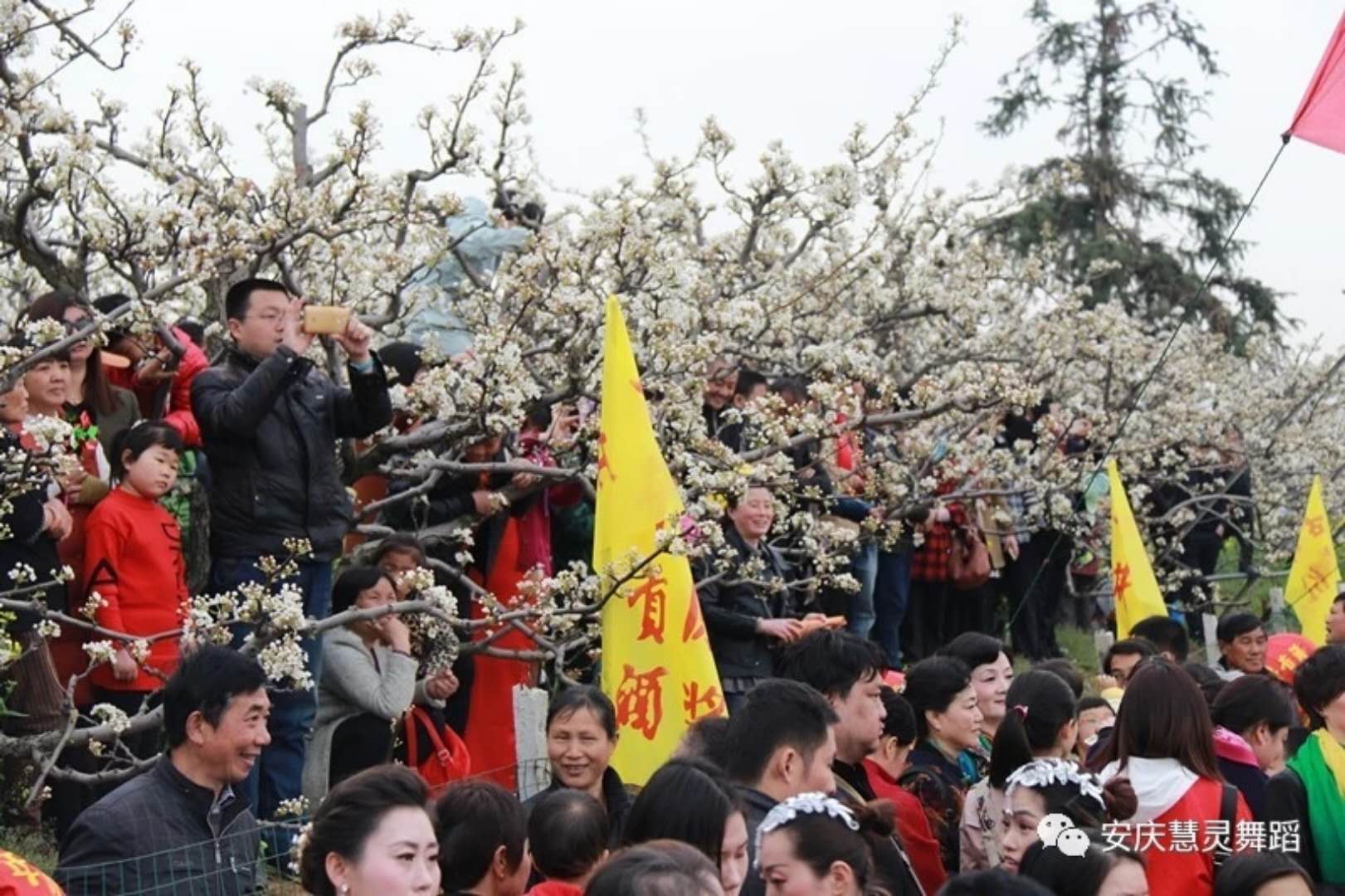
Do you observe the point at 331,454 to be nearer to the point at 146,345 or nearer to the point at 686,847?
the point at 146,345

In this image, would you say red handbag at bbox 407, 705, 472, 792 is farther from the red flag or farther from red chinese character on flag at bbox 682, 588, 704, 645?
the red flag

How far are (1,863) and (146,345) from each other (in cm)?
455

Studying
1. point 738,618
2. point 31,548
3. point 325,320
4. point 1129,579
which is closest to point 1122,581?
point 1129,579

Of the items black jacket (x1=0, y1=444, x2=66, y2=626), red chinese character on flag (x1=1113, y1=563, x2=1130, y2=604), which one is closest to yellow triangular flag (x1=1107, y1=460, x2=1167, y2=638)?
red chinese character on flag (x1=1113, y1=563, x2=1130, y2=604)

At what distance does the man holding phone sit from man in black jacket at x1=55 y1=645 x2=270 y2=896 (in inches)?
66.5

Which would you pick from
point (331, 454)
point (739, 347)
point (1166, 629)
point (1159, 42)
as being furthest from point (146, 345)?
point (1159, 42)

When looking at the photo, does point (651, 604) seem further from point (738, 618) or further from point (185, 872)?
point (185, 872)

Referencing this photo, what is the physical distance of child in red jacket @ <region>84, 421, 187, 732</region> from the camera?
24.8 feet

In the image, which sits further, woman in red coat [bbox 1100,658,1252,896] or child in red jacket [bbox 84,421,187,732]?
child in red jacket [bbox 84,421,187,732]

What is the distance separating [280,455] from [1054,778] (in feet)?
11.2

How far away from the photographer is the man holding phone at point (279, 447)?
771 centimetres

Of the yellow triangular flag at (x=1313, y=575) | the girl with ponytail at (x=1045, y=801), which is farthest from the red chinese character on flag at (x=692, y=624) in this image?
the yellow triangular flag at (x=1313, y=575)

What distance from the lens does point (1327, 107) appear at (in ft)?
35.4

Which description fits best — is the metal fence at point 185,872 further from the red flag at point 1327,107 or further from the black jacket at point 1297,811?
the red flag at point 1327,107
